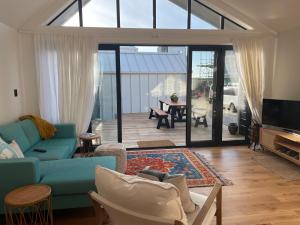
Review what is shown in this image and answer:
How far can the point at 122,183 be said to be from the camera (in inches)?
60.9

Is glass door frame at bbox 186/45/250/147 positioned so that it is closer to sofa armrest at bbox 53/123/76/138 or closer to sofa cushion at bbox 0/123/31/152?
sofa armrest at bbox 53/123/76/138

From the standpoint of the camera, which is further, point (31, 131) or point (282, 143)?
point (282, 143)

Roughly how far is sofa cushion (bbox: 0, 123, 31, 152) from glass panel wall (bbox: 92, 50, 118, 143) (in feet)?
5.22

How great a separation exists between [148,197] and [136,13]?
405 cm

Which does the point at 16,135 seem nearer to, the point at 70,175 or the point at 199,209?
the point at 70,175

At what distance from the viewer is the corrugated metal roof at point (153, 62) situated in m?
8.65

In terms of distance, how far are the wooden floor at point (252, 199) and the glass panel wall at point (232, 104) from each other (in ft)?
3.79

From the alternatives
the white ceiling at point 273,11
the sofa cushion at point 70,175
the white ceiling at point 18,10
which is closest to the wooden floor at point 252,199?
the sofa cushion at point 70,175

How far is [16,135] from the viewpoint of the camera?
11.0ft

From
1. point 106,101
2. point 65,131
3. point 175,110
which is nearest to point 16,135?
point 65,131

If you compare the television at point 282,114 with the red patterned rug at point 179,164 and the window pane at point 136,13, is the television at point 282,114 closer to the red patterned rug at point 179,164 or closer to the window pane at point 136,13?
the red patterned rug at point 179,164

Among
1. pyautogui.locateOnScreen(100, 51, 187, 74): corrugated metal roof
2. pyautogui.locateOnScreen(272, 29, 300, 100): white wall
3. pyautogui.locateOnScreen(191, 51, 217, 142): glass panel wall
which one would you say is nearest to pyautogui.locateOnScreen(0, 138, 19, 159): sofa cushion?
pyautogui.locateOnScreen(191, 51, 217, 142): glass panel wall

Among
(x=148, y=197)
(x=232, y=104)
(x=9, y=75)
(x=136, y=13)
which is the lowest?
(x=148, y=197)

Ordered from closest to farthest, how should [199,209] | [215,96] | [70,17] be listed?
[199,209], [70,17], [215,96]
